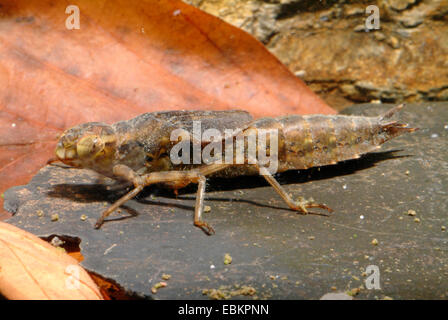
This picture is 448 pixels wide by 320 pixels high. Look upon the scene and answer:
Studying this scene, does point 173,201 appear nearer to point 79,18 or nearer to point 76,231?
point 76,231

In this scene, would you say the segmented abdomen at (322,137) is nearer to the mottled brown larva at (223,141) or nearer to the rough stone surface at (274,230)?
the mottled brown larva at (223,141)

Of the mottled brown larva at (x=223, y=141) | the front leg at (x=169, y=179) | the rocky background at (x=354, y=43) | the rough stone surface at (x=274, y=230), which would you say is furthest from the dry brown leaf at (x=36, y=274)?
the rocky background at (x=354, y=43)

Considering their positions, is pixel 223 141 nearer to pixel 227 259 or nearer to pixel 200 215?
pixel 200 215

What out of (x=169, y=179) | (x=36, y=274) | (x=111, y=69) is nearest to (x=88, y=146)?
(x=169, y=179)

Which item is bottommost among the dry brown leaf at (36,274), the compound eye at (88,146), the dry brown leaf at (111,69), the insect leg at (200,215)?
the dry brown leaf at (36,274)

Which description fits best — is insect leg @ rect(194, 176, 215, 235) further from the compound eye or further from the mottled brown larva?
the compound eye
